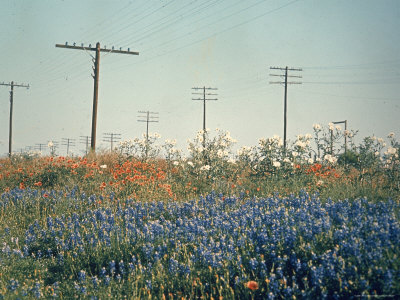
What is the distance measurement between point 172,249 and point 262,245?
1157 millimetres

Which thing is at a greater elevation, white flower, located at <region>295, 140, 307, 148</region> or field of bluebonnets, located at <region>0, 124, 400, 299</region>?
white flower, located at <region>295, 140, 307, 148</region>

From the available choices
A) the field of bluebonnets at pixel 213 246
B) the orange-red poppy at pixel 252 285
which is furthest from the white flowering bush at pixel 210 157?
the orange-red poppy at pixel 252 285

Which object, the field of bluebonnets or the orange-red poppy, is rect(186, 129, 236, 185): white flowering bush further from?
the orange-red poppy

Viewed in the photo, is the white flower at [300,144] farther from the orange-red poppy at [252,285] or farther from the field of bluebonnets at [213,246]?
the orange-red poppy at [252,285]

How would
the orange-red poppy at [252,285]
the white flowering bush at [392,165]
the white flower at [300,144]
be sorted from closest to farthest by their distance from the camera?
the orange-red poppy at [252,285]
the white flowering bush at [392,165]
the white flower at [300,144]

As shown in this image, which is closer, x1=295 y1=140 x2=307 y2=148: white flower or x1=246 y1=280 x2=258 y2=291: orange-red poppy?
x1=246 y1=280 x2=258 y2=291: orange-red poppy

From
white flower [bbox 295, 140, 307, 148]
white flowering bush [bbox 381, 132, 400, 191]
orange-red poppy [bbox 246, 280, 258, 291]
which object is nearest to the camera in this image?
orange-red poppy [bbox 246, 280, 258, 291]

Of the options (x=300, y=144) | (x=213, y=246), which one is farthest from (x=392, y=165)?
(x=213, y=246)

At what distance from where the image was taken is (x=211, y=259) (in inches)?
141

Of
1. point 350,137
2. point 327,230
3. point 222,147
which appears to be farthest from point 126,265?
point 350,137

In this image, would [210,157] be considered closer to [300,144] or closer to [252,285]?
[300,144]

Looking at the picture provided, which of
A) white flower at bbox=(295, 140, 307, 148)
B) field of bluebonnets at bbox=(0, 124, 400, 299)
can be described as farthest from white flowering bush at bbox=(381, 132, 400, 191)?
white flower at bbox=(295, 140, 307, 148)

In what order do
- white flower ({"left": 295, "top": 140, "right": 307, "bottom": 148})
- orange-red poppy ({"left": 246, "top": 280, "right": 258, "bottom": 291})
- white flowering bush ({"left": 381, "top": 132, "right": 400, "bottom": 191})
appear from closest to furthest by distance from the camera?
1. orange-red poppy ({"left": 246, "top": 280, "right": 258, "bottom": 291})
2. white flowering bush ({"left": 381, "top": 132, "right": 400, "bottom": 191})
3. white flower ({"left": 295, "top": 140, "right": 307, "bottom": 148})

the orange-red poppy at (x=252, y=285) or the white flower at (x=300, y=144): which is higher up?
the white flower at (x=300, y=144)
